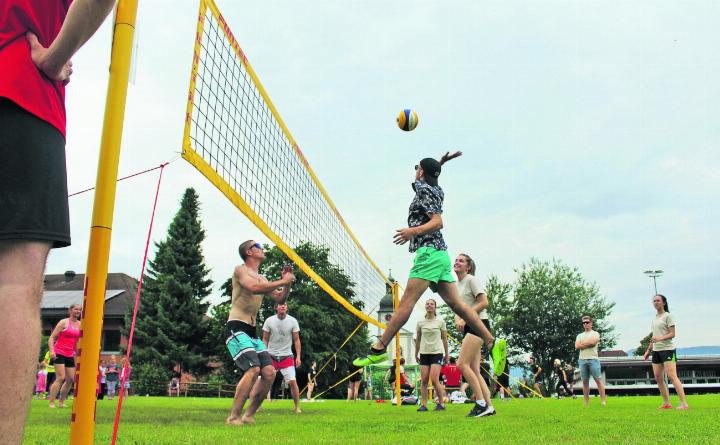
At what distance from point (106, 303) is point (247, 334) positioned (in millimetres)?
55268

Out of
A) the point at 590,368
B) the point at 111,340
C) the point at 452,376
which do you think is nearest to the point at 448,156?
the point at 590,368

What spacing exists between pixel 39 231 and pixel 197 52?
4.84 metres

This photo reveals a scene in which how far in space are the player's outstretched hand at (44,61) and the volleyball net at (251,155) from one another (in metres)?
3.53

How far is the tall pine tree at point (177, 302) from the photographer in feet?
151

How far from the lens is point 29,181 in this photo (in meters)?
1.81

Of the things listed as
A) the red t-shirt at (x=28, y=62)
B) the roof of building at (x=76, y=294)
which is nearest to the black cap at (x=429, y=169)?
the red t-shirt at (x=28, y=62)

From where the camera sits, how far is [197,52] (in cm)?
625

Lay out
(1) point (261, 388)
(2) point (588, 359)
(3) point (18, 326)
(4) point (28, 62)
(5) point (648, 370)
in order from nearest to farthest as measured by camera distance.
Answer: (3) point (18, 326) < (4) point (28, 62) < (1) point (261, 388) < (2) point (588, 359) < (5) point (648, 370)

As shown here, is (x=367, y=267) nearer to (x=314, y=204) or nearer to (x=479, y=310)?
(x=314, y=204)

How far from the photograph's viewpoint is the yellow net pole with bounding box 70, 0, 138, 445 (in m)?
2.27

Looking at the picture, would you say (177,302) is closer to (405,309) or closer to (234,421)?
(234,421)

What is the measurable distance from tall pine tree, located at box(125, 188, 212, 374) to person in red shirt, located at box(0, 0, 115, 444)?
46.4 meters

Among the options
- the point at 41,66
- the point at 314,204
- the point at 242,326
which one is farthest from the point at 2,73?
the point at 314,204

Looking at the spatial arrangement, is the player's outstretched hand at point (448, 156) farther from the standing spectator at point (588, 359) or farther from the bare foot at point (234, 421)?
the standing spectator at point (588, 359)
